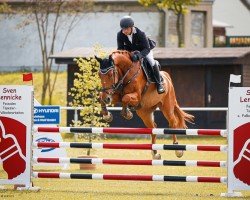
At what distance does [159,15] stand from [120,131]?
34.9 m

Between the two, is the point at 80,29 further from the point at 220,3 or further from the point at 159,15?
the point at 220,3

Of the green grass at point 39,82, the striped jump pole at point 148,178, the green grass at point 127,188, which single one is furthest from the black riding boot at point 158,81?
the green grass at point 39,82

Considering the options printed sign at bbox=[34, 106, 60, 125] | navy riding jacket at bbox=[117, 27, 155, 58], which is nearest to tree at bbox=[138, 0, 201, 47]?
printed sign at bbox=[34, 106, 60, 125]

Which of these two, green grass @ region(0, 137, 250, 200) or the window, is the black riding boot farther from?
the window

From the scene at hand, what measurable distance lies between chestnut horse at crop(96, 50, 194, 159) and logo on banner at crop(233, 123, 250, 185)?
2206 mm

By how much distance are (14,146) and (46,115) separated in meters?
4.40

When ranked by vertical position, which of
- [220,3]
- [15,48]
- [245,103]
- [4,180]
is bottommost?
[4,180]

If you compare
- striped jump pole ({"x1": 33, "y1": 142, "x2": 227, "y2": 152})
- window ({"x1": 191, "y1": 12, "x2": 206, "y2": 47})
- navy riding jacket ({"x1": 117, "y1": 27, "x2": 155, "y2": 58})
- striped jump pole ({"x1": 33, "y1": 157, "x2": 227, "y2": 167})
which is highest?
window ({"x1": 191, "y1": 12, "x2": 206, "y2": 47})

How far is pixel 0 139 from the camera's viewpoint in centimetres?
1477

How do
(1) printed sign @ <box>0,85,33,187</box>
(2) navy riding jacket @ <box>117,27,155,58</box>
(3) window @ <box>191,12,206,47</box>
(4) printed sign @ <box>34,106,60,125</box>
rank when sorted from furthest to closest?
(3) window @ <box>191,12,206,47</box> < (4) printed sign @ <box>34,106,60,125</box> < (2) navy riding jacket @ <box>117,27,155,58</box> < (1) printed sign @ <box>0,85,33,187</box>

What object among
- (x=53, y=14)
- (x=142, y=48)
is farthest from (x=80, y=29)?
(x=142, y=48)

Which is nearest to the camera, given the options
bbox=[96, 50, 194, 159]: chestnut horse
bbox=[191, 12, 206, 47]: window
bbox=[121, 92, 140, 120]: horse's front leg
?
bbox=[96, 50, 194, 159]: chestnut horse

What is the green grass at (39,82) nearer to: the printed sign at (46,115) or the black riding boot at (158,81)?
the printed sign at (46,115)

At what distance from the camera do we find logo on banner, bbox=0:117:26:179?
1471 cm
